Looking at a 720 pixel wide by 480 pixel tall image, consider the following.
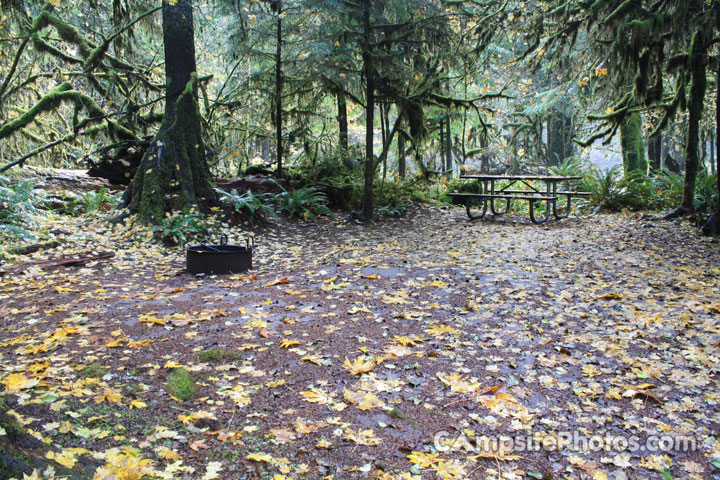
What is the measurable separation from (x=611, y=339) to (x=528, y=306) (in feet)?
2.95

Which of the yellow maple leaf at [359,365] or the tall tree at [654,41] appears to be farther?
the tall tree at [654,41]

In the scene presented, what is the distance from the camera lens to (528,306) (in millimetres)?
4609

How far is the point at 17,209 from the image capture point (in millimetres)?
7016

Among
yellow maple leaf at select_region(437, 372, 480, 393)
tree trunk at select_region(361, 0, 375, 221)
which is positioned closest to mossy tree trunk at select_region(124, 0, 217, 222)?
tree trunk at select_region(361, 0, 375, 221)

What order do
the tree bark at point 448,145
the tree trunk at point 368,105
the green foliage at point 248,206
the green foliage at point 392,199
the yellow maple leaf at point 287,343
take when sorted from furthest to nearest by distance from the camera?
the tree bark at point 448,145 → the green foliage at point 392,199 → the tree trunk at point 368,105 → the green foliage at point 248,206 → the yellow maple leaf at point 287,343

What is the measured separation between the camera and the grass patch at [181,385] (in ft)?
9.41

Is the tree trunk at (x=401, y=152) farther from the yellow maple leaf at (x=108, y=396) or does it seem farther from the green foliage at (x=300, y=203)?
the yellow maple leaf at (x=108, y=396)

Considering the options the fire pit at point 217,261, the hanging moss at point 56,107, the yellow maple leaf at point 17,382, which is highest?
the hanging moss at point 56,107

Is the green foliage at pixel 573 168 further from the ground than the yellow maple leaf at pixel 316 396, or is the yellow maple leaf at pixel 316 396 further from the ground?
the green foliage at pixel 573 168

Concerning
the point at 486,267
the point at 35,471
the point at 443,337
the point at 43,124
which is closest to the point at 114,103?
the point at 43,124

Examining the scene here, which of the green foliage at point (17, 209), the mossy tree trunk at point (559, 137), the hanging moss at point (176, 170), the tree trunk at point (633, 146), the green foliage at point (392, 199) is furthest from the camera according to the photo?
the mossy tree trunk at point (559, 137)

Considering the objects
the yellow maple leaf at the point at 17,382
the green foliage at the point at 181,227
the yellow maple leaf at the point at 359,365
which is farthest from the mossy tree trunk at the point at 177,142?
the yellow maple leaf at the point at 359,365

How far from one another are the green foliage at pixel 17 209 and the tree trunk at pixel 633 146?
12.8 m

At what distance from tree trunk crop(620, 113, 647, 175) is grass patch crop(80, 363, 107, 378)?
41.3ft
